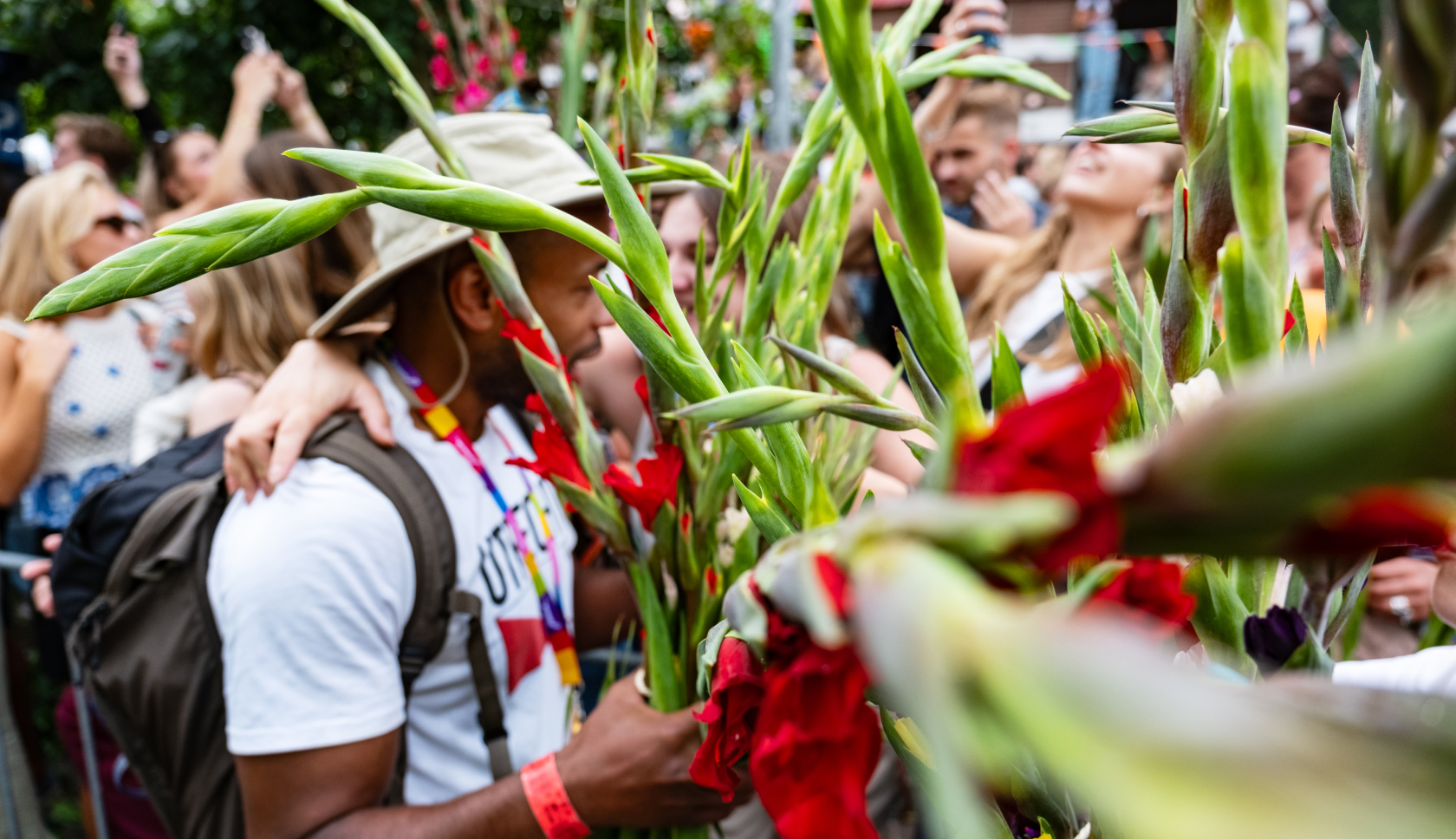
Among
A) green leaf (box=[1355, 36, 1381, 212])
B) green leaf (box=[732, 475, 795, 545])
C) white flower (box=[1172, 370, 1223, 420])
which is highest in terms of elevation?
green leaf (box=[1355, 36, 1381, 212])

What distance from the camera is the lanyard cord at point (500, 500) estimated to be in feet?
4.18

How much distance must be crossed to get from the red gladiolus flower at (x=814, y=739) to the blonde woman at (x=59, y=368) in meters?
2.57

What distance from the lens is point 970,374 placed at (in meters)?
0.43

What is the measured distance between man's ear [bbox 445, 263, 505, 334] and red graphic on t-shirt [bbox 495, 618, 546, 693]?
40 centimetres

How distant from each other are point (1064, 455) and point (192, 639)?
129 centimetres

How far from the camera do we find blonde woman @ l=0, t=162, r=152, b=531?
2252mm

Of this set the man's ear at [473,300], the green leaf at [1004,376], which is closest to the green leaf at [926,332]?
the green leaf at [1004,376]

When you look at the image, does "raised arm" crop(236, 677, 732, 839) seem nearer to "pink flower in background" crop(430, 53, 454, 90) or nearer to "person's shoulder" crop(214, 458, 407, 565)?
"person's shoulder" crop(214, 458, 407, 565)

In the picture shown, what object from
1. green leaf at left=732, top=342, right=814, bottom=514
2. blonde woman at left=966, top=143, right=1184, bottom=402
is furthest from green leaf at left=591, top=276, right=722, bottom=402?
blonde woman at left=966, top=143, right=1184, bottom=402

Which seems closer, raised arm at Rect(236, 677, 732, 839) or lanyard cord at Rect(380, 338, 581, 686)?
raised arm at Rect(236, 677, 732, 839)

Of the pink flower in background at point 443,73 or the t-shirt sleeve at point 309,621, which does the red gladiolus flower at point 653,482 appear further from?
the pink flower in background at point 443,73

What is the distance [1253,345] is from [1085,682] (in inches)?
9.9

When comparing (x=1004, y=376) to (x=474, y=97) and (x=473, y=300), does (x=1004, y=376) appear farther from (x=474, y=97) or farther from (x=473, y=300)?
(x=474, y=97)

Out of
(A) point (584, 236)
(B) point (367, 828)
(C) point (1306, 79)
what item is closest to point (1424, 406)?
(A) point (584, 236)
